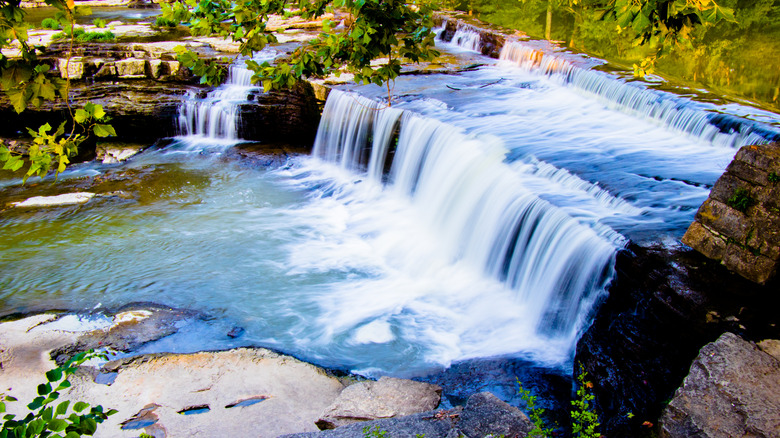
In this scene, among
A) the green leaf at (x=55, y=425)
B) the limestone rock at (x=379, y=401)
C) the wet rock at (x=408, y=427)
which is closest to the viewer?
the green leaf at (x=55, y=425)

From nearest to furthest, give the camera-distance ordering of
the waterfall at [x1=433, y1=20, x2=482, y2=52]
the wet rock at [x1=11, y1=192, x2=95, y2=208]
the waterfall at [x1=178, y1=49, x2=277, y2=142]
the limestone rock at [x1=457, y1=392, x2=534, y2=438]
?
1. the limestone rock at [x1=457, y1=392, x2=534, y2=438]
2. the wet rock at [x1=11, y1=192, x2=95, y2=208]
3. the waterfall at [x1=178, y1=49, x2=277, y2=142]
4. the waterfall at [x1=433, y1=20, x2=482, y2=52]

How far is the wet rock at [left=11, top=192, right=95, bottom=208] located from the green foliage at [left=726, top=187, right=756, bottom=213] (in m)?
10.1

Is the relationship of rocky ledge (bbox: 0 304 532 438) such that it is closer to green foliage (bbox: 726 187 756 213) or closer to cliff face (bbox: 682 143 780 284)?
cliff face (bbox: 682 143 780 284)

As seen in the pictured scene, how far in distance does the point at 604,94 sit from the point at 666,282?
23.6 ft

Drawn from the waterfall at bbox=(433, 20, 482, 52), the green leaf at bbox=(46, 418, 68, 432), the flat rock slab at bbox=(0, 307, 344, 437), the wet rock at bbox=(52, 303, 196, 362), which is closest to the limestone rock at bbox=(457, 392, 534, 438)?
the flat rock slab at bbox=(0, 307, 344, 437)

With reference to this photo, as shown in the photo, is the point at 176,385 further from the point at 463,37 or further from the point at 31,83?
the point at 463,37

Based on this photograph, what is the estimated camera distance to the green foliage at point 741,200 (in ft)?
13.9

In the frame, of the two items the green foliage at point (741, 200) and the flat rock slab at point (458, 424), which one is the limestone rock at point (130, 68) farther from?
the green foliage at point (741, 200)

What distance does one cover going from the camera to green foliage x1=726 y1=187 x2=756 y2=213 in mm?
4234

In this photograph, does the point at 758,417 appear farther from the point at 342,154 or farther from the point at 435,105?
the point at 342,154

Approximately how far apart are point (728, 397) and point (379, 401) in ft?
8.69

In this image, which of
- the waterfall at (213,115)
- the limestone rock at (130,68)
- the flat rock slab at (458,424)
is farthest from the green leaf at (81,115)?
the limestone rock at (130,68)

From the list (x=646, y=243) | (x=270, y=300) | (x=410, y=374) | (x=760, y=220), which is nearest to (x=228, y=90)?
(x=270, y=300)

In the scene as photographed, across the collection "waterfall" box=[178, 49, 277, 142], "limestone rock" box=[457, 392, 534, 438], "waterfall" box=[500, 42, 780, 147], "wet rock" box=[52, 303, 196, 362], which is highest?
"waterfall" box=[500, 42, 780, 147]
